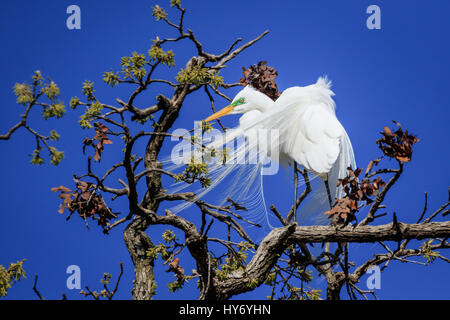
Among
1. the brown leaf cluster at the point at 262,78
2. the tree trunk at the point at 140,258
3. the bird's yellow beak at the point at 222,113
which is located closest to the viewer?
the tree trunk at the point at 140,258

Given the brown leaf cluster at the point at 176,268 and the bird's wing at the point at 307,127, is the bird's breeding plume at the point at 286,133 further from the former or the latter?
the brown leaf cluster at the point at 176,268

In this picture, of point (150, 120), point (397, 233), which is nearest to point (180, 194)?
point (150, 120)

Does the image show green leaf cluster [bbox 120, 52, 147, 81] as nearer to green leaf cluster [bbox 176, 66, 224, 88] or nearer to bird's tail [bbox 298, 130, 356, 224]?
green leaf cluster [bbox 176, 66, 224, 88]

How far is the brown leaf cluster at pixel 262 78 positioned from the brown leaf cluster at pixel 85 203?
1.89m

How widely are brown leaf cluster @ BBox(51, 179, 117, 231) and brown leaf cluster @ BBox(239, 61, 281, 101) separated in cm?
189

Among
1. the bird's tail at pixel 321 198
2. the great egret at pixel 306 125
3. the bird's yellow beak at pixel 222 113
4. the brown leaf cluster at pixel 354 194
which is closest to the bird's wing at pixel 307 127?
A: the great egret at pixel 306 125

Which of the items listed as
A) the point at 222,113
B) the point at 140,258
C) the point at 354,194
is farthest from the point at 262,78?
the point at 354,194

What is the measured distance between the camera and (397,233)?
3199 mm

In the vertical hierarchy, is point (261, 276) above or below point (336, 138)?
below

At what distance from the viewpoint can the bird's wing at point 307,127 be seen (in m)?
4.14

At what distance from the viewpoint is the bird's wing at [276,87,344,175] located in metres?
4.14

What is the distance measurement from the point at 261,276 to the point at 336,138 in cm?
138

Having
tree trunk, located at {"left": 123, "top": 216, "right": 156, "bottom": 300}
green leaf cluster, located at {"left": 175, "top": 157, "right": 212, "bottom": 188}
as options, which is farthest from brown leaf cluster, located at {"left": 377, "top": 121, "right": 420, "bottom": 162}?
tree trunk, located at {"left": 123, "top": 216, "right": 156, "bottom": 300}
